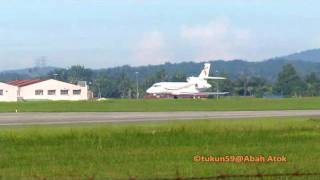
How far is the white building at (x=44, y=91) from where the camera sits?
14250 cm

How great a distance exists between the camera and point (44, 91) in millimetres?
149375

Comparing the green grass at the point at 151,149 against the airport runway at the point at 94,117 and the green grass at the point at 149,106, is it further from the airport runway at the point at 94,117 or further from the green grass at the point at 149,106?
the green grass at the point at 149,106

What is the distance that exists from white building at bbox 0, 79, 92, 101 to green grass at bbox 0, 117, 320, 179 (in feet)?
378

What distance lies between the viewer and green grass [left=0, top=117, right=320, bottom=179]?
16000mm

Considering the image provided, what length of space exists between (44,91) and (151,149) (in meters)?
130

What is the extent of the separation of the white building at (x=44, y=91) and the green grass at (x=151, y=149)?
378ft

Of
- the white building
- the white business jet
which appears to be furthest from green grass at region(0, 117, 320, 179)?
the white business jet

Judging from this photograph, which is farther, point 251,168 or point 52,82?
point 52,82

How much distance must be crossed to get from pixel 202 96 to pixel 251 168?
13456 centimetres

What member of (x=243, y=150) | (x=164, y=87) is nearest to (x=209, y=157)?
(x=243, y=150)

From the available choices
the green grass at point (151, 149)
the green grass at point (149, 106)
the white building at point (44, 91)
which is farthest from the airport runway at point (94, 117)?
the white building at point (44, 91)

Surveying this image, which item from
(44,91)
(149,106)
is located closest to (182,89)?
(44,91)

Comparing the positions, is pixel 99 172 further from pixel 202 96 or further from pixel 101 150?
pixel 202 96

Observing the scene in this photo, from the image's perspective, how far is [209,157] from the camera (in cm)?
Result: 1903
